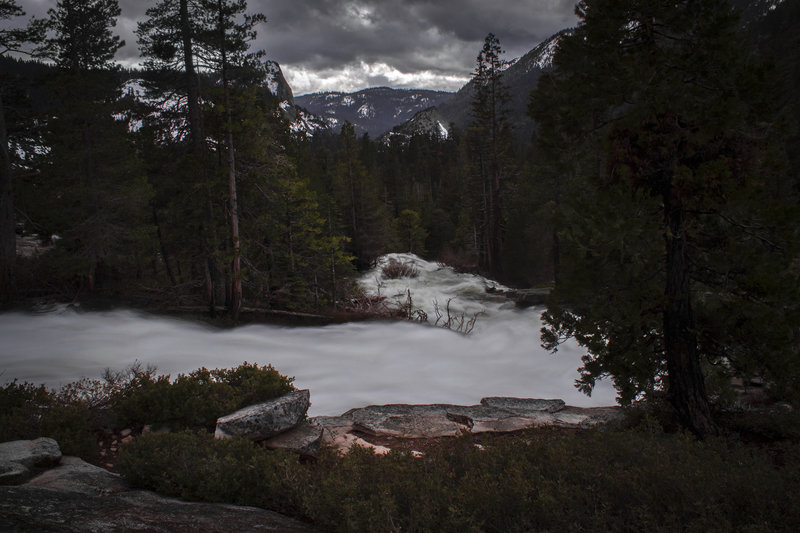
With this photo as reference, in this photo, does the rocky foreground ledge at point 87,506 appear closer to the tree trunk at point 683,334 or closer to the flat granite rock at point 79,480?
the flat granite rock at point 79,480

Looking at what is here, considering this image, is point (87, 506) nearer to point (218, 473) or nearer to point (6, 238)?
point (218, 473)

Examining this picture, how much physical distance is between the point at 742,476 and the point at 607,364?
2530 mm

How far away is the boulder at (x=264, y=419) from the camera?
567 centimetres

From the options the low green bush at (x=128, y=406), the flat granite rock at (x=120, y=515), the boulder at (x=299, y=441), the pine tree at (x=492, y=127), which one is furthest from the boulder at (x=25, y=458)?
the pine tree at (x=492, y=127)

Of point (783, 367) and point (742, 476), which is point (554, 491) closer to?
point (742, 476)

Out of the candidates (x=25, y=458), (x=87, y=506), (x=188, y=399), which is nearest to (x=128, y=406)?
(x=188, y=399)

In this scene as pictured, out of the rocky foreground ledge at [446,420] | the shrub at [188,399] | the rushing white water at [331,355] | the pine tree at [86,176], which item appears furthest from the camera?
the pine tree at [86,176]

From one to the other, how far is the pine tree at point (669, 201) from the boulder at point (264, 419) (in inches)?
154

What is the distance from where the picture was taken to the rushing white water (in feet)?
34.1

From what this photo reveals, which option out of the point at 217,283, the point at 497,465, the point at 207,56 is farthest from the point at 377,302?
the point at 497,465

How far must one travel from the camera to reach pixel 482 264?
122 ft

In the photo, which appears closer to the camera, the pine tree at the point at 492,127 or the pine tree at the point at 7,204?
the pine tree at the point at 7,204

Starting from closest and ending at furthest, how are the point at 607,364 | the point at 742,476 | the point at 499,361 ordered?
the point at 742,476 < the point at 607,364 < the point at 499,361

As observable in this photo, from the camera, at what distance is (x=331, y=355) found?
13445 mm
